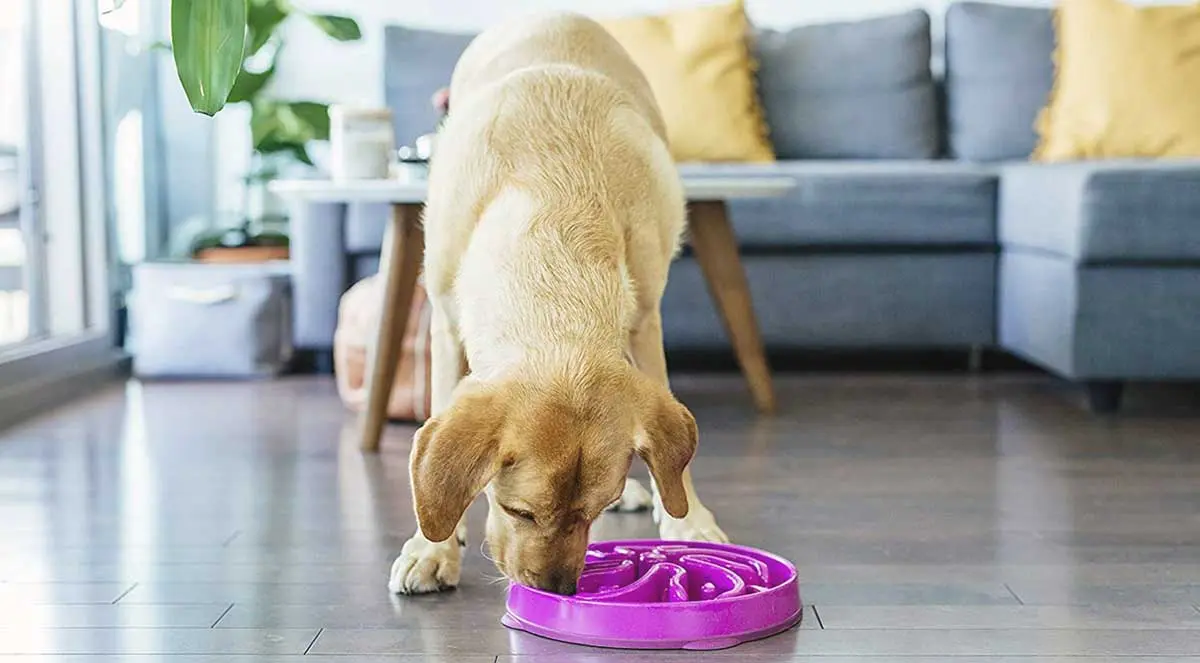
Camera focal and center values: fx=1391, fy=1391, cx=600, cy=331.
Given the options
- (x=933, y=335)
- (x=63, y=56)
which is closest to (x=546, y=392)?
(x=933, y=335)

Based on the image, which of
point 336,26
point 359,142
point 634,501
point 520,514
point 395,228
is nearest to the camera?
point 520,514

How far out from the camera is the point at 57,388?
3.69 meters

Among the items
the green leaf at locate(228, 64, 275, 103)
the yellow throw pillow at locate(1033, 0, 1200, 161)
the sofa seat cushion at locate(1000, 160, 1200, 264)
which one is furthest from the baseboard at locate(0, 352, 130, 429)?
the yellow throw pillow at locate(1033, 0, 1200, 161)

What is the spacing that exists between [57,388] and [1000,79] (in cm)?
301

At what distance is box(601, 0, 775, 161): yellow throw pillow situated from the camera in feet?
14.0

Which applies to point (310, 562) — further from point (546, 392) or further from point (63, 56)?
point (63, 56)

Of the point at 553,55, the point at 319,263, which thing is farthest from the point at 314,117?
the point at 553,55

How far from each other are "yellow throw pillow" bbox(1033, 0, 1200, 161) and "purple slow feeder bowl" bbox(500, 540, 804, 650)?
2.90 meters

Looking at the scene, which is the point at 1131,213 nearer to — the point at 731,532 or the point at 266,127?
the point at 731,532

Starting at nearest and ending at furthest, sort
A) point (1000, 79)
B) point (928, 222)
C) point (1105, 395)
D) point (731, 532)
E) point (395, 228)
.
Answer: point (731, 532) < point (395, 228) < point (1105, 395) < point (928, 222) < point (1000, 79)

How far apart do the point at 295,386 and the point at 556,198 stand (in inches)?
93.8

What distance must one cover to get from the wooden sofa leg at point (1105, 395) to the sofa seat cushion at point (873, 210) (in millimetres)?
717

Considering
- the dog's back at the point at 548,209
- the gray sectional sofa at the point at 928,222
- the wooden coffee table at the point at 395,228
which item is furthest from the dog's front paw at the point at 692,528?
the gray sectional sofa at the point at 928,222

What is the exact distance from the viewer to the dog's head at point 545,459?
147cm
